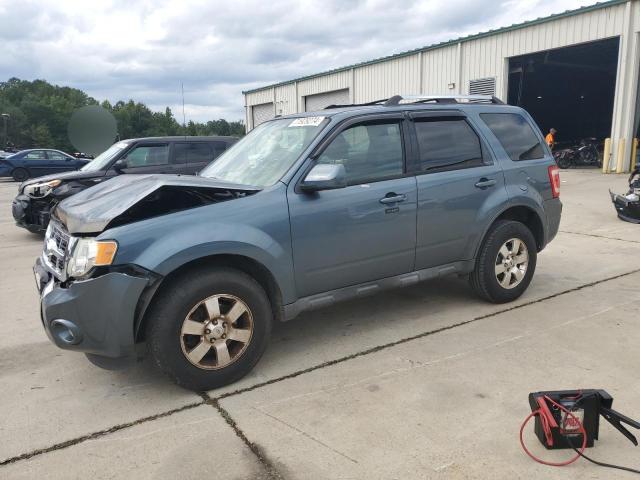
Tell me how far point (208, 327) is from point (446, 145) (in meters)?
2.55

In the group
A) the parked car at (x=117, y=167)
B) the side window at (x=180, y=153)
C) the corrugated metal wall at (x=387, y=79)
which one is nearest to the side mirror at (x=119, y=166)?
the parked car at (x=117, y=167)

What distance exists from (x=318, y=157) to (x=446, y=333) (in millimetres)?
1773

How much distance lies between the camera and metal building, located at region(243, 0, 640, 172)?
16359 millimetres

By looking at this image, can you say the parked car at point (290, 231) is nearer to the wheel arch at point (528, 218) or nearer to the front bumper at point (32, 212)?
the wheel arch at point (528, 218)

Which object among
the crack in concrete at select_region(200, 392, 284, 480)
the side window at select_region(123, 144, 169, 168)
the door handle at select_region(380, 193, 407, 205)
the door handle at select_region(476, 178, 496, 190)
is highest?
the side window at select_region(123, 144, 169, 168)

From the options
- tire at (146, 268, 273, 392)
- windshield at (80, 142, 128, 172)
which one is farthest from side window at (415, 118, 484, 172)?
windshield at (80, 142, 128, 172)

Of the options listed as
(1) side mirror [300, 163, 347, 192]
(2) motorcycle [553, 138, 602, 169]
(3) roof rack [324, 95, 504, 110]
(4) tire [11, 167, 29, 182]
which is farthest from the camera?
(4) tire [11, 167, 29, 182]

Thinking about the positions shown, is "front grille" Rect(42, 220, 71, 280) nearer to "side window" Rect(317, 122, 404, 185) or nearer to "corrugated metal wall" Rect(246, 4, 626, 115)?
"side window" Rect(317, 122, 404, 185)

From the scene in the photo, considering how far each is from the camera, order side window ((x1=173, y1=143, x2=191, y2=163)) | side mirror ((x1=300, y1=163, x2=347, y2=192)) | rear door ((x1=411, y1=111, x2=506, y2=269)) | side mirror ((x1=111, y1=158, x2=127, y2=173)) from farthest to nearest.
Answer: side window ((x1=173, y1=143, x2=191, y2=163)) < side mirror ((x1=111, y1=158, x2=127, y2=173)) < rear door ((x1=411, y1=111, x2=506, y2=269)) < side mirror ((x1=300, y1=163, x2=347, y2=192))

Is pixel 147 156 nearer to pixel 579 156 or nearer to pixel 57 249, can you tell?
pixel 57 249

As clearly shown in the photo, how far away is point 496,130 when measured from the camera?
4.78 m

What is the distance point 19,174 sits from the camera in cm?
2353

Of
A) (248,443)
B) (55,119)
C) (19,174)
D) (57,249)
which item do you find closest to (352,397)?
(248,443)

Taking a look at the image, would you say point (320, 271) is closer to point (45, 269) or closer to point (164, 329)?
point (164, 329)
